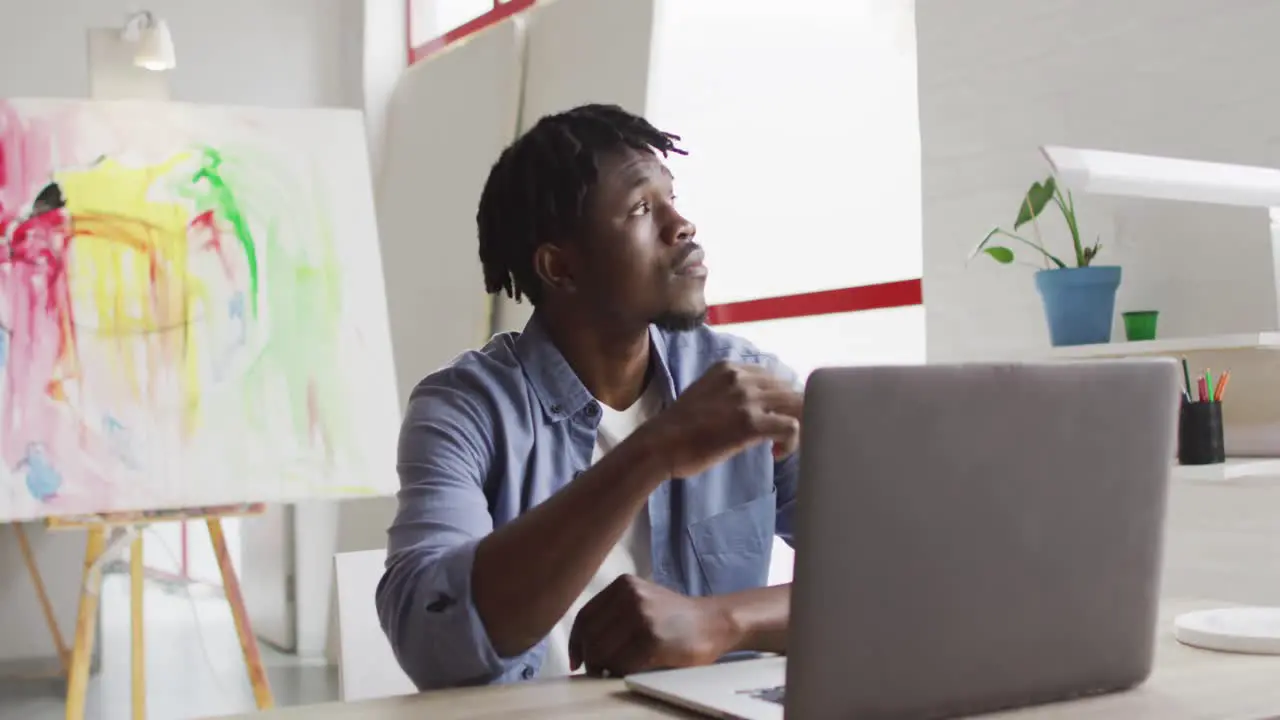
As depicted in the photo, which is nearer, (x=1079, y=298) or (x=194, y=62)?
(x=1079, y=298)

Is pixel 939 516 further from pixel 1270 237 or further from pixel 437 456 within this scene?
pixel 1270 237

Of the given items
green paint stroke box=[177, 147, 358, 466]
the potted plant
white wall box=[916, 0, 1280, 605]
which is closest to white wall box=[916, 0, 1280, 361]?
white wall box=[916, 0, 1280, 605]

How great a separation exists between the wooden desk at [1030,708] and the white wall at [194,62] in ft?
12.0

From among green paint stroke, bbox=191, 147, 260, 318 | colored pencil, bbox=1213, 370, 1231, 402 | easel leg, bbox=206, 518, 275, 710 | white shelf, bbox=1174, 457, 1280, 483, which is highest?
green paint stroke, bbox=191, 147, 260, 318

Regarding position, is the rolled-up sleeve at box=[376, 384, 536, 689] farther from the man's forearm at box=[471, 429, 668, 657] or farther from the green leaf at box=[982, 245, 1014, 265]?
the green leaf at box=[982, 245, 1014, 265]

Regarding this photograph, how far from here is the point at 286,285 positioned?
2.89 m

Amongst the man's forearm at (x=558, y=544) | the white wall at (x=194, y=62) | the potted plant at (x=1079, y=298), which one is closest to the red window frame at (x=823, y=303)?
the potted plant at (x=1079, y=298)

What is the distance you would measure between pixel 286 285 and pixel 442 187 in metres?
1.26

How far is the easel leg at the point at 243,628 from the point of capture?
250 cm

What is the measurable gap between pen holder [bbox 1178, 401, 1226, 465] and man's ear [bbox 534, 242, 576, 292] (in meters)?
0.85

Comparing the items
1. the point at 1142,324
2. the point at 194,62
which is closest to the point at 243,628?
the point at 1142,324

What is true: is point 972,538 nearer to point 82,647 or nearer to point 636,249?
point 636,249

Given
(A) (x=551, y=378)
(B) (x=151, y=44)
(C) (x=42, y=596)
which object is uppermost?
(B) (x=151, y=44)

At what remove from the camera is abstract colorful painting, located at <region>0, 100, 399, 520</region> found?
2.60 meters
